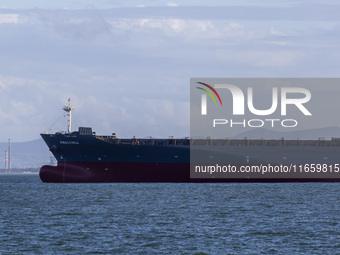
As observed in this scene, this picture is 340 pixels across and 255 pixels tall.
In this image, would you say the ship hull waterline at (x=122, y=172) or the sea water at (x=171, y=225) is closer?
the sea water at (x=171, y=225)

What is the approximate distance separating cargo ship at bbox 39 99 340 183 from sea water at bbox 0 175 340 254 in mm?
17742

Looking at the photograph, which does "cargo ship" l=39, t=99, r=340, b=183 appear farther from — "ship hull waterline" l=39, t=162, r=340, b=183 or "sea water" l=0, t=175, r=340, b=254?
"sea water" l=0, t=175, r=340, b=254

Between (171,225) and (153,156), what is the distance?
39.4 metres

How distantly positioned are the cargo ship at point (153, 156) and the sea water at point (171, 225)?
17742mm

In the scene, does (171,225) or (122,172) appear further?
(122,172)

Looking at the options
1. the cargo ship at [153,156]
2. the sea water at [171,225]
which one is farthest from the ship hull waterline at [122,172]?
the sea water at [171,225]

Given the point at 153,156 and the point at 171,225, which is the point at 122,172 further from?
the point at 171,225

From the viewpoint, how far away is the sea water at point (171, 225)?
3294 centimetres

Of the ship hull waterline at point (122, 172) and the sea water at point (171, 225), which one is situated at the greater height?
the ship hull waterline at point (122, 172)

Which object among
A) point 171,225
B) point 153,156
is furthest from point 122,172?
point 171,225

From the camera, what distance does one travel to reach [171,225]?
4075 centimetres

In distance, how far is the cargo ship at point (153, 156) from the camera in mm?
80312

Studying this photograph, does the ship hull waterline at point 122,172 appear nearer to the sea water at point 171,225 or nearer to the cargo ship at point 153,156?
the cargo ship at point 153,156

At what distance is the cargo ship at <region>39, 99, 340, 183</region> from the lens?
263ft
